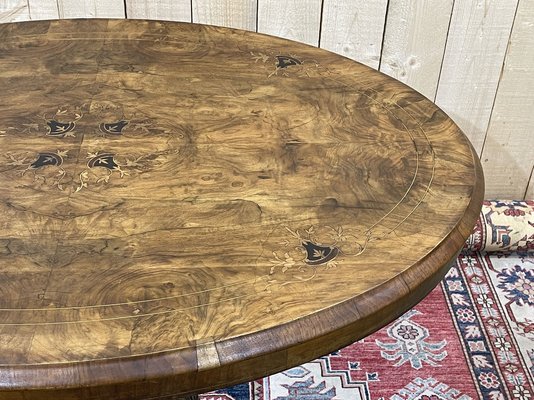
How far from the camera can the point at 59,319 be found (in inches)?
23.0

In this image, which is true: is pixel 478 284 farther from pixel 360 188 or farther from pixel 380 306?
pixel 380 306

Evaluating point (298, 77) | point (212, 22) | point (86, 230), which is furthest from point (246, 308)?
point (212, 22)

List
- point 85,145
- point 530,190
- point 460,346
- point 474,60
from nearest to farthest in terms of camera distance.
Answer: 1. point 85,145
2. point 460,346
3. point 474,60
4. point 530,190

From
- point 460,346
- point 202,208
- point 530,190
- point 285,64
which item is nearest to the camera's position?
point 202,208

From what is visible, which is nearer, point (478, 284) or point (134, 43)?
point (134, 43)

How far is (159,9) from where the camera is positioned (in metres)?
1.41

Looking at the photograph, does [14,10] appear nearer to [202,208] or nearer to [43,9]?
[43,9]

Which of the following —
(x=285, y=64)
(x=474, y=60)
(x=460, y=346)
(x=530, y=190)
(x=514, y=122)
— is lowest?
(x=460, y=346)

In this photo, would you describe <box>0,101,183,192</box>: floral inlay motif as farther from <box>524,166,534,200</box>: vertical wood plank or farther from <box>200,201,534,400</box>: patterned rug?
<box>524,166,534,200</box>: vertical wood plank

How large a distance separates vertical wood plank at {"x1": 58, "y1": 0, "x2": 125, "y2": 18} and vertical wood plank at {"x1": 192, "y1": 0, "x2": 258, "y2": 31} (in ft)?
0.48

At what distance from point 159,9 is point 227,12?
0.44 ft

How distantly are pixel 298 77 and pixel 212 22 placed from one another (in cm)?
49

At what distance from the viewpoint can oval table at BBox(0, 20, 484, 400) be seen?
1.89 feet

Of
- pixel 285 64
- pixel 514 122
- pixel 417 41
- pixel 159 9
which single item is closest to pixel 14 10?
pixel 159 9
